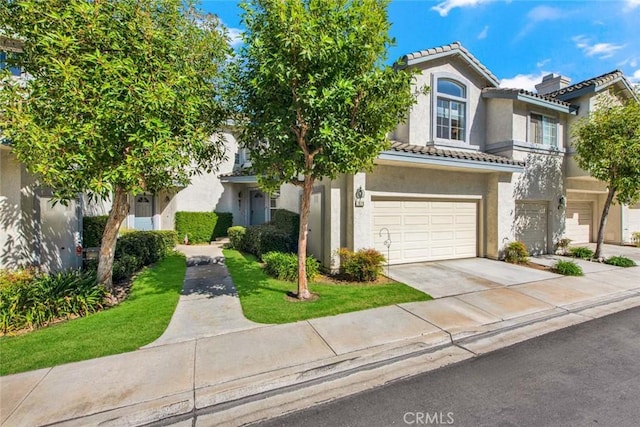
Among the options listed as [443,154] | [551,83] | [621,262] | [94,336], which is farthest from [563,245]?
[94,336]

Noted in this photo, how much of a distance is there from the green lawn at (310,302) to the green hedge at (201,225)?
7.64 metres

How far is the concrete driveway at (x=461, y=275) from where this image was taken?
7563 mm

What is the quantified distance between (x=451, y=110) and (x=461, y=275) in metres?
6.51

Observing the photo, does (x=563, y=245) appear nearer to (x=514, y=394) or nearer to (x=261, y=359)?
(x=514, y=394)

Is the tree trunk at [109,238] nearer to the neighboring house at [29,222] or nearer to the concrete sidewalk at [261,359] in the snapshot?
the neighboring house at [29,222]

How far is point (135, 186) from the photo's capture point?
16.7ft

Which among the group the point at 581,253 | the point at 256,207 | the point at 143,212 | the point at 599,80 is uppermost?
the point at 599,80

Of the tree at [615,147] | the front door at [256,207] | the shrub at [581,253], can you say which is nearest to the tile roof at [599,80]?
the tree at [615,147]

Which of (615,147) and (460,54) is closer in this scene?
(615,147)

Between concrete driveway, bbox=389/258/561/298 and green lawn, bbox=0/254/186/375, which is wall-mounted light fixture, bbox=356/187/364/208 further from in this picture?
green lawn, bbox=0/254/186/375

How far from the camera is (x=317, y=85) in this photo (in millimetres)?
5180

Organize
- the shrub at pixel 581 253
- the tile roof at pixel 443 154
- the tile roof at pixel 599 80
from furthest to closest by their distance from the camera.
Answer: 1. the tile roof at pixel 599 80
2. the shrub at pixel 581 253
3. the tile roof at pixel 443 154

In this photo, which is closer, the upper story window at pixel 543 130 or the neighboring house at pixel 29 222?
the neighboring house at pixel 29 222

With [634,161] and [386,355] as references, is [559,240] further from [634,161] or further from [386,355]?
[386,355]
